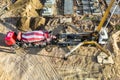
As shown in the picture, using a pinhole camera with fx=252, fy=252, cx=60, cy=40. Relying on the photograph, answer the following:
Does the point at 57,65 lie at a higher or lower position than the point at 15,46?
lower

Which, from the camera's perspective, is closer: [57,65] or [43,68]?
[43,68]

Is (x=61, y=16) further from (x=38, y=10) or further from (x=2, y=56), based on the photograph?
(x=2, y=56)

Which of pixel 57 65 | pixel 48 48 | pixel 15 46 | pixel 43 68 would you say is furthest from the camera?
pixel 15 46

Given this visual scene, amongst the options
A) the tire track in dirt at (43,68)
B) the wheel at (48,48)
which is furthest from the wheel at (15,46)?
the wheel at (48,48)

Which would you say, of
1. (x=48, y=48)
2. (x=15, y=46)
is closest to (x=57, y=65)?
(x=48, y=48)

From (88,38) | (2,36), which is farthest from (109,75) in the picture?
(2,36)

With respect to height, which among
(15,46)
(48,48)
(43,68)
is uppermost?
(15,46)

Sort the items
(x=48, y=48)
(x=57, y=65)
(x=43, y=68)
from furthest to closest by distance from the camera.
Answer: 1. (x=48, y=48)
2. (x=57, y=65)
3. (x=43, y=68)

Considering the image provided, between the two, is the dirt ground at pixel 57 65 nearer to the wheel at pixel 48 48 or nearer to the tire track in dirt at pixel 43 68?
the tire track in dirt at pixel 43 68

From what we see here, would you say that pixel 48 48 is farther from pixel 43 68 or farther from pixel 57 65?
pixel 43 68
